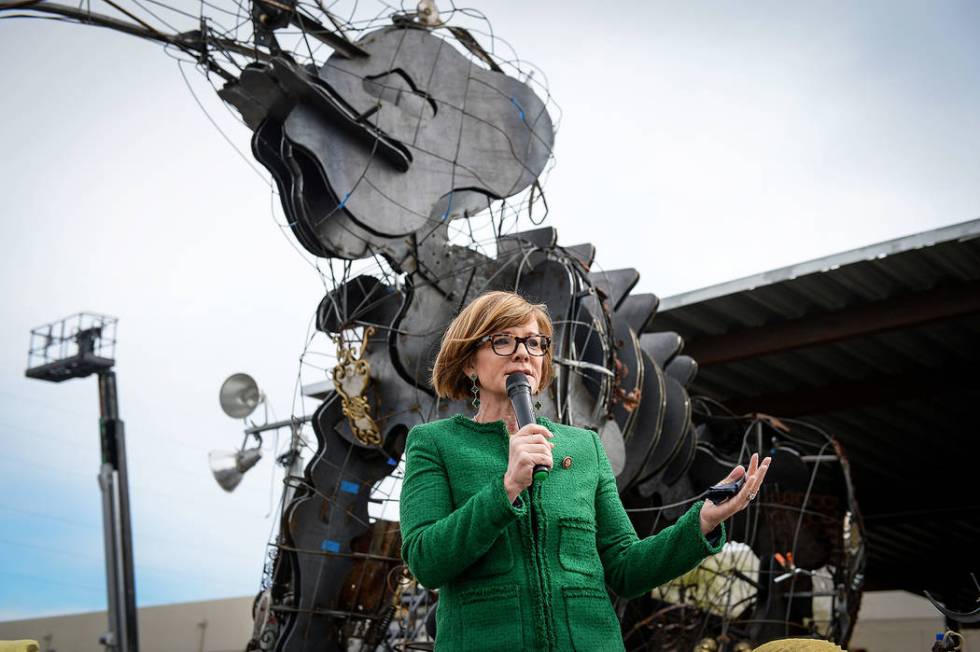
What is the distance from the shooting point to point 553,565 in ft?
6.69

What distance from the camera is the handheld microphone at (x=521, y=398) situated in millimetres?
2006

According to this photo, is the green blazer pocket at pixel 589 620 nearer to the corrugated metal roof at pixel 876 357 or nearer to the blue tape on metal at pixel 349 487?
the blue tape on metal at pixel 349 487

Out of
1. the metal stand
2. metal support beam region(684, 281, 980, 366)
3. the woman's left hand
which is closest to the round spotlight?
the metal stand

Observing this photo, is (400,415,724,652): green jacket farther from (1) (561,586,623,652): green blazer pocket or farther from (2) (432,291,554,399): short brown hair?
(2) (432,291,554,399): short brown hair

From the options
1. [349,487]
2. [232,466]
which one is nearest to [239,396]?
[232,466]

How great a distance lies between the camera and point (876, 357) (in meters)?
12.0

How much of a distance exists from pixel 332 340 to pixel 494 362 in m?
3.40

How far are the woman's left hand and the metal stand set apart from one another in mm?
12219

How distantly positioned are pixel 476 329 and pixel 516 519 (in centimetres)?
45

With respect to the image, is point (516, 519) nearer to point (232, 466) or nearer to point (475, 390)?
point (475, 390)

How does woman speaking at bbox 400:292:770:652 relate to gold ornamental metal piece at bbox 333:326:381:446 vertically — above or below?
below

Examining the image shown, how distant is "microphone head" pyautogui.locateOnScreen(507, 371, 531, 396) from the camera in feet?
6.88

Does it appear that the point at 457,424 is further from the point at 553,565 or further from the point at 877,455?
the point at 877,455

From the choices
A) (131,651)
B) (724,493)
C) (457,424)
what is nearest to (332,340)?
(457,424)
